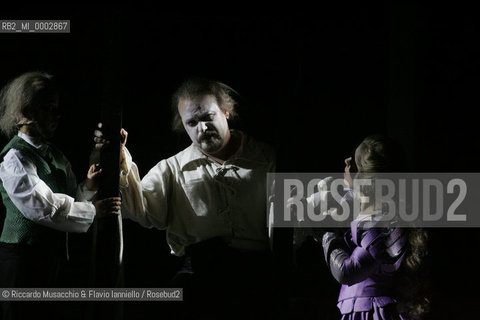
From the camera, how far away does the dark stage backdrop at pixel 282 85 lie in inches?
132

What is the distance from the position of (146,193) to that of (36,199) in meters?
0.52

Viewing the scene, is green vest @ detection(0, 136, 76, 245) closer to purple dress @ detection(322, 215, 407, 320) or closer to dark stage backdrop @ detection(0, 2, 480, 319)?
dark stage backdrop @ detection(0, 2, 480, 319)

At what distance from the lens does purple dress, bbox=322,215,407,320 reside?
10.1 feet

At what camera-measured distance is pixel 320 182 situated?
3.47 metres

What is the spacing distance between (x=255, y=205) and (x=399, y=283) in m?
0.79

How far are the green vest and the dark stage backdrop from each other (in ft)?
0.23

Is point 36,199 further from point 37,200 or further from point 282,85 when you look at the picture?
point 282,85

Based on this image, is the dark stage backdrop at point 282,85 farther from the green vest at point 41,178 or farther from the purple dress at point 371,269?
the purple dress at point 371,269

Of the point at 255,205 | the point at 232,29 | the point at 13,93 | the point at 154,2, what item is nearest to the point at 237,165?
the point at 255,205

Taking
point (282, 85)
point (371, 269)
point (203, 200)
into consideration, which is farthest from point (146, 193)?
point (371, 269)

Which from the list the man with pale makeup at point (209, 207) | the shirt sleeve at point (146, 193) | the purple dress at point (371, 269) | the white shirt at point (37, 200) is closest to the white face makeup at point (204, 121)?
the man with pale makeup at point (209, 207)

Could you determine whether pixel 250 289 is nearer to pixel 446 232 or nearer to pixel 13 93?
pixel 446 232

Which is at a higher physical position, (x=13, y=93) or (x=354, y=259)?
(x=13, y=93)

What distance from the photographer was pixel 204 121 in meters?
3.37
